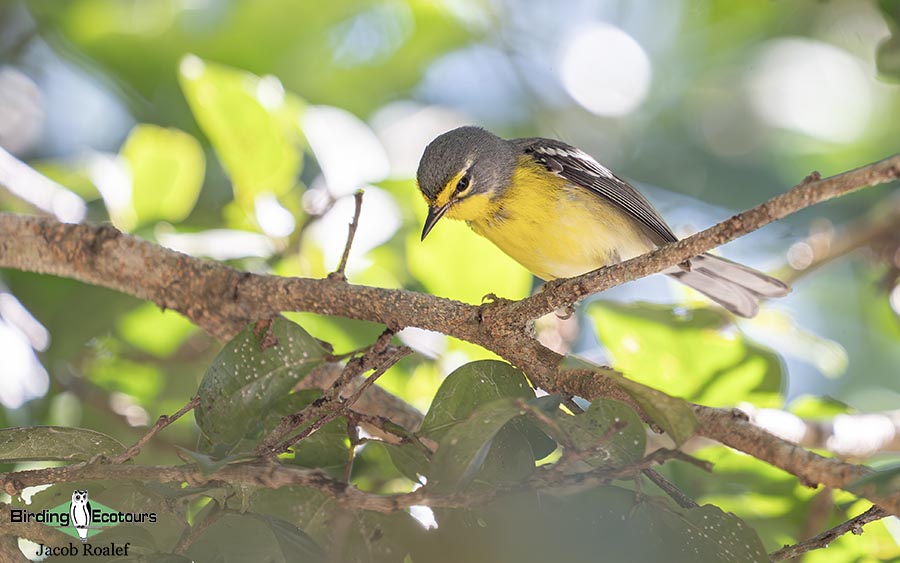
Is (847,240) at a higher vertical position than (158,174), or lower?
lower

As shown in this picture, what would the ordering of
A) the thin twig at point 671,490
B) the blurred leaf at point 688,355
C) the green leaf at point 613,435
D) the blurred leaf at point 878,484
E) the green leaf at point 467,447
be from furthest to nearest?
1. the blurred leaf at point 688,355
2. the thin twig at point 671,490
3. the green leaf at point 613,435
4. the green leaf at point 467,447
5. the blurred leaf at point 878,484

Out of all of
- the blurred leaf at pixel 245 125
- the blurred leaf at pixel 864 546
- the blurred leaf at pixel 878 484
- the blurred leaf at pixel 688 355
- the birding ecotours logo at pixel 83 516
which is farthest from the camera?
the blurred leaf at pixel 245 125

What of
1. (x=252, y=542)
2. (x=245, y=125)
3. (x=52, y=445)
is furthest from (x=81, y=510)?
(x=245, y=125)

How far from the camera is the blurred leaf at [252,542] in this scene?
6.27 ft

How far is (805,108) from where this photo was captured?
590 centimetres

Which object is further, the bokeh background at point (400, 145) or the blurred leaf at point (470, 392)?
the bokeh background at point (400, 145)

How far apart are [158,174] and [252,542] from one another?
2.37 m

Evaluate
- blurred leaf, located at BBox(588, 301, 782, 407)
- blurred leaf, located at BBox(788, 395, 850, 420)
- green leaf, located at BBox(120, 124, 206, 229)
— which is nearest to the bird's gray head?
blurred leaf, located at BBox(588, 301, 782, 407)

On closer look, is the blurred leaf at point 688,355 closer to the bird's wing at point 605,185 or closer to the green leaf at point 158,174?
the bird's wing at point 605,185

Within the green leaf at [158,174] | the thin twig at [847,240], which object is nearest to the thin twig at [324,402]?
the green leaf at [158,174]

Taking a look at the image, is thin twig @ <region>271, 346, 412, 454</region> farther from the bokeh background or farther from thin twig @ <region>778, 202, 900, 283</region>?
thin twig @ <region>778, 202, 900, 283</region>

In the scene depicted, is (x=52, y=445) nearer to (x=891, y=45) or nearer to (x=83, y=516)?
→ (x=83, y=516)

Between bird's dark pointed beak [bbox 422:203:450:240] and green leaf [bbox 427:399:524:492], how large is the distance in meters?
1.74

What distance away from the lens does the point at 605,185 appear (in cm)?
366
